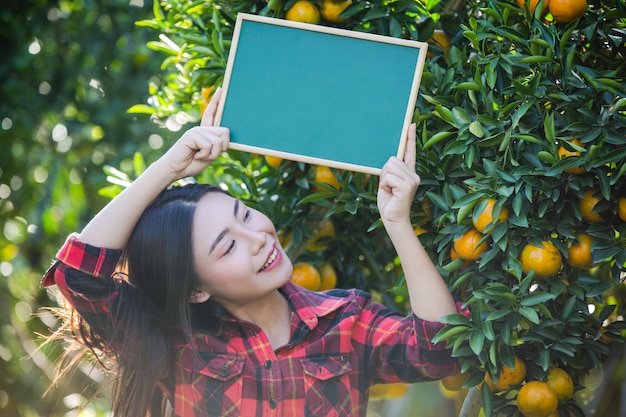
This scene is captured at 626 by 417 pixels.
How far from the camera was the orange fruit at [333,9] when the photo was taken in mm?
1641

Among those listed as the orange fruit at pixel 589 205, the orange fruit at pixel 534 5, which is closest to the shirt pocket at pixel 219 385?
the orange fruit at pixel 589 205

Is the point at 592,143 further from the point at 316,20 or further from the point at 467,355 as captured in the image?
the point at 316,20

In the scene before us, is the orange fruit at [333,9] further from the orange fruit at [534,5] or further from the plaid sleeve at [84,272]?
the plaid sleeve at [84,272]

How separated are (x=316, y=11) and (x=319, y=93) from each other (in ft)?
0.89

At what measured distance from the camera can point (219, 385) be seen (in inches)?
57.3

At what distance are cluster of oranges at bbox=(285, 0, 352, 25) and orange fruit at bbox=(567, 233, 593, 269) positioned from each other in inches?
25.3

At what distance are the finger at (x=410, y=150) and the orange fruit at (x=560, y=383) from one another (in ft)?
1.44

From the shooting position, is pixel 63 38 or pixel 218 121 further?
pixel 63 38

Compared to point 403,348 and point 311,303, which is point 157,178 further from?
point 403,348

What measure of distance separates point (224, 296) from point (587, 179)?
26.1 inches

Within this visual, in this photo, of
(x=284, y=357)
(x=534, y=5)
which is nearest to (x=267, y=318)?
(x=284, y=357)

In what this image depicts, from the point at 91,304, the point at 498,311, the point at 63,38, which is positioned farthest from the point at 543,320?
the point at 63,38

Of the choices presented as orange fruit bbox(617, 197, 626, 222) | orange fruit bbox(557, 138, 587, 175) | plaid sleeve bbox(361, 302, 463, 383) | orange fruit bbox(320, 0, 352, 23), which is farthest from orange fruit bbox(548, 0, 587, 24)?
plaid sleeve bbox(361, 302, 463, 383)

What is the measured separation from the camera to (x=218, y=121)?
1442 millimetres
